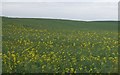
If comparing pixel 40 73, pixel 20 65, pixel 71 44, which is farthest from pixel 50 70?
pixel 71 44

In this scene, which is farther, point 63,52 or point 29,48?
point 29,48

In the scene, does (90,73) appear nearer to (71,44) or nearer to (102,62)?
(102,62)

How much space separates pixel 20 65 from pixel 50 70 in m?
1.37

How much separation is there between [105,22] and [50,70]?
A: 33.5 meters

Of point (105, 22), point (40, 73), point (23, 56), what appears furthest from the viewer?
point (105, 22)

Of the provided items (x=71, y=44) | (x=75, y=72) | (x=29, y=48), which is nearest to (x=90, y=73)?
(x=75, y=72)

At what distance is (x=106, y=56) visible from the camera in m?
14.5

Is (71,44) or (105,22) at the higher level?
(105,22)

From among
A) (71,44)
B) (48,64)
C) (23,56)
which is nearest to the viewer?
(48,64)

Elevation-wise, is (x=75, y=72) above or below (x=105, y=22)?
below

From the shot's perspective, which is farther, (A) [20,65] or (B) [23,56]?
(B) [23,56]

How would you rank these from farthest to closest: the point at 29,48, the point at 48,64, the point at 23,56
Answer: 1. the point at 29,48
2. the point at 23,56
3. the point at 48,64

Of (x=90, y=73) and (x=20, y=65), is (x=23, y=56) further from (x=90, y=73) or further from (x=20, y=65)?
(x=90, y=73)

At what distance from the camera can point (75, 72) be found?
11.7 m
